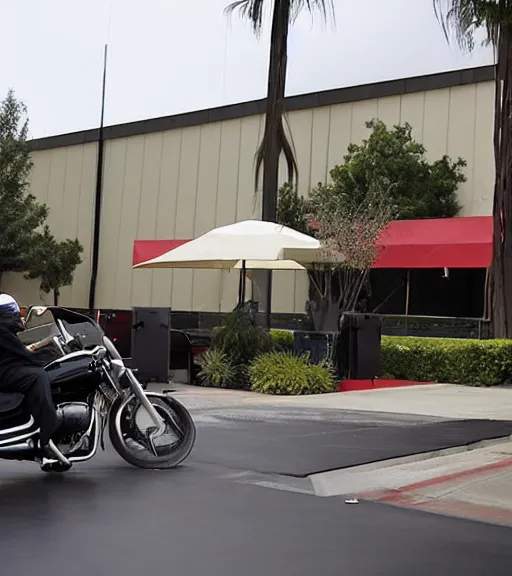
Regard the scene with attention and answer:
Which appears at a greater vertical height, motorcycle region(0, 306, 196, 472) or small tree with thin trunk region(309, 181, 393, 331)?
small tree with thin trunk region(309, 181, 393, 331)

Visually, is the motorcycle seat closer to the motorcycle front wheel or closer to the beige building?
the motorcycle front wheel

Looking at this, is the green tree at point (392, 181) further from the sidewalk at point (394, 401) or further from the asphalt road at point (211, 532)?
the asphalt road at point (211, 532)

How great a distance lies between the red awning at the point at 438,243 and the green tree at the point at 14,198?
1573cm

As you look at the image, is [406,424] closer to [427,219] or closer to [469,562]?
[469,562]

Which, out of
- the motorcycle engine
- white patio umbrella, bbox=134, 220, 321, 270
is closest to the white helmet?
the motorcycle engine

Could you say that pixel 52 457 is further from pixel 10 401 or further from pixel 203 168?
pixel 203 168

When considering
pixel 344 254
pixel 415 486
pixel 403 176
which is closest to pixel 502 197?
pixel 344 254

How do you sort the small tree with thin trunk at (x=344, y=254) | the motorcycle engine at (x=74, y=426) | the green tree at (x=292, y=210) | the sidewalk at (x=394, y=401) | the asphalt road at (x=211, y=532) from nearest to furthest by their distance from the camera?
1. the asphalt road at (x=211, y=532)
2. the motorcycle engine at (x=74, y=426)
3. the sidewalk at (x=394, y=401)
4. the small tree with thin trunk at (x=344, y=254)
5. the green tree at (x=292, y=210)

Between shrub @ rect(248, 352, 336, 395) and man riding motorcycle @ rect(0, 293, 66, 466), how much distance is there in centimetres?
797

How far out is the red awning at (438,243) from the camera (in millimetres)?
23422

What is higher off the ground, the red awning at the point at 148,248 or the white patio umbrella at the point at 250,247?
the red awning at the point at 148,248

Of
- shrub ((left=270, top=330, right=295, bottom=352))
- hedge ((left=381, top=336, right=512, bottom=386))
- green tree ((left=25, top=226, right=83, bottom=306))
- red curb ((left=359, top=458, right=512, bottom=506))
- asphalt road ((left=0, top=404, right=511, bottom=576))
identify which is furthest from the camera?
green tree ((left=25, top=226, right=83, bottom=306))

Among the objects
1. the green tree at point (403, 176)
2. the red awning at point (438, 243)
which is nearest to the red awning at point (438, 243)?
the red awning at point (438, 243)

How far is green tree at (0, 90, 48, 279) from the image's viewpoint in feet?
110
